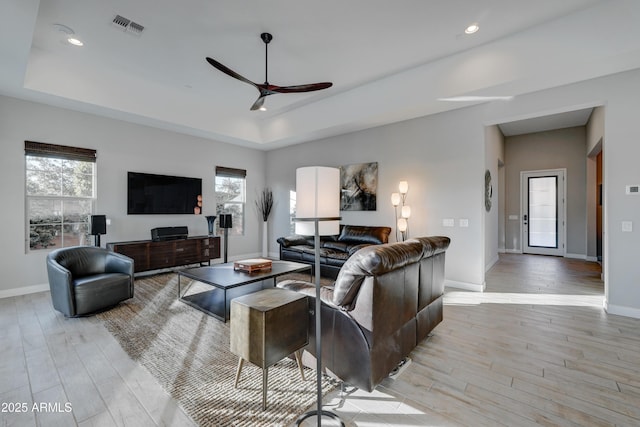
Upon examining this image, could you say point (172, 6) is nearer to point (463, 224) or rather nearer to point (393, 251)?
point (393, 251)

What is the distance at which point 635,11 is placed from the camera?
279 cm

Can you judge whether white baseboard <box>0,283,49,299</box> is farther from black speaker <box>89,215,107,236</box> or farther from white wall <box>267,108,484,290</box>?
white wall <box>267,108,484,290</box>

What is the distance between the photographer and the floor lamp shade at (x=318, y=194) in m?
1.73

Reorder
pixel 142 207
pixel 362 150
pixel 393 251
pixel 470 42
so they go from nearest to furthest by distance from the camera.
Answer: pixel 393 251, pixel 470 42, pixel 142 207, pixel 362 150

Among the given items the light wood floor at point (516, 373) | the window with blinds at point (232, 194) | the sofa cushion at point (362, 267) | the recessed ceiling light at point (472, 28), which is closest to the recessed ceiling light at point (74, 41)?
the window with blinds at point (232, 194)

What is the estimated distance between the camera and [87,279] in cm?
346

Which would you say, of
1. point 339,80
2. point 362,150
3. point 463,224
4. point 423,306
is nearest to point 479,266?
point 463,224

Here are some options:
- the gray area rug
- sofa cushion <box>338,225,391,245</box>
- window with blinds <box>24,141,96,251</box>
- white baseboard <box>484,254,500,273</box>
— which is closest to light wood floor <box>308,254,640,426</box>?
the gray area rug

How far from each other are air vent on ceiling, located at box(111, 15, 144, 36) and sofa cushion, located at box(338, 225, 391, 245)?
14.6 feet

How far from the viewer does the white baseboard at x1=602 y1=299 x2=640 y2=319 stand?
133 inches

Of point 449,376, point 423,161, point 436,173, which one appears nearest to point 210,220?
point 423,161

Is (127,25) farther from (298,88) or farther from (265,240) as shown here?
(265,240)

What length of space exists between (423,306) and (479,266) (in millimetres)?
2489

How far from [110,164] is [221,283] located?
3.78m
